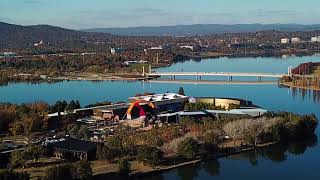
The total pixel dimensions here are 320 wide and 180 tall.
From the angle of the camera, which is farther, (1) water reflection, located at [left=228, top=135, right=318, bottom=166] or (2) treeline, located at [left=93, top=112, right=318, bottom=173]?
(1) water reflection, located at [left=228, top=135, right=318, bottom=166]

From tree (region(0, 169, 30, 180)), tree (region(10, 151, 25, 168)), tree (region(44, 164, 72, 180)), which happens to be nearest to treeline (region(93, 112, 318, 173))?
tree (region(44, 164, 72, 180))

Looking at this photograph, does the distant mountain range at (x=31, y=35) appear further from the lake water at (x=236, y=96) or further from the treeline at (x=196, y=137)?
the treeline at (x=196, y=137)

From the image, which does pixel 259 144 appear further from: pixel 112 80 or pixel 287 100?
pixel 112 80

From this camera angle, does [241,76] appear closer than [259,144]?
No

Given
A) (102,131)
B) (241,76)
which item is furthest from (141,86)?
(102,131)

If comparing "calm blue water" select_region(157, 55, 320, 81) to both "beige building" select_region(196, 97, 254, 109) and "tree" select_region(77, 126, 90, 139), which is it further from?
"tree" select_region(77, 126, 90, 139)

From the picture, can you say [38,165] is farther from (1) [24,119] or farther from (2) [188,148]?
(1) [24,119]

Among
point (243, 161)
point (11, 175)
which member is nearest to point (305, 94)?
point (243, 161)
